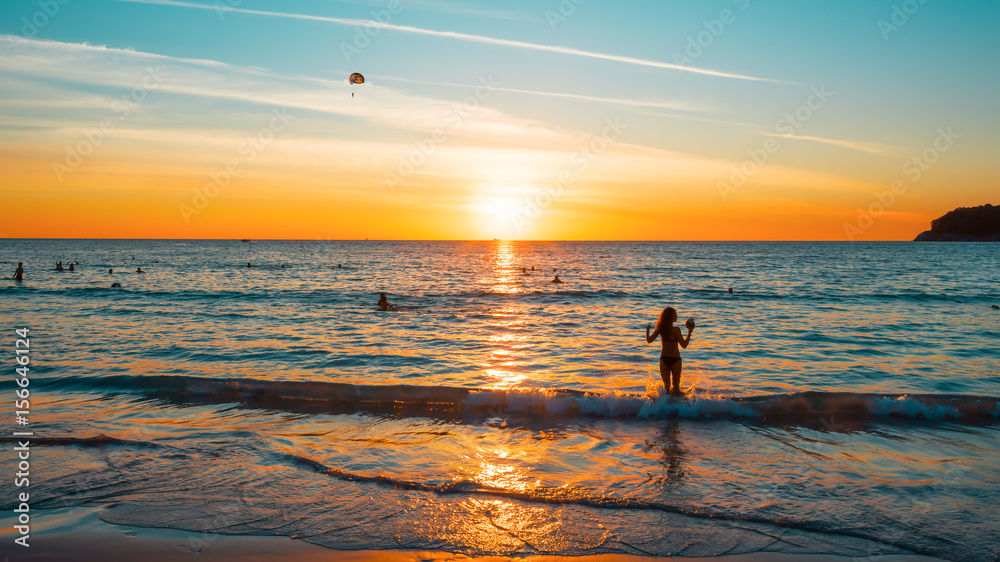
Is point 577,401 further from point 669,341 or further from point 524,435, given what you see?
point 669,341

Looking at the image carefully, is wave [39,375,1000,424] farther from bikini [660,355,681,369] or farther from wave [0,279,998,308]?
wave [0,279,998,308]

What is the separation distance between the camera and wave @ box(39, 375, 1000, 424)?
10086 mm

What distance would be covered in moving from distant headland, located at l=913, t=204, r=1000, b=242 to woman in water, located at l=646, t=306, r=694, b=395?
689ft

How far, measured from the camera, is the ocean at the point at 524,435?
223 inches

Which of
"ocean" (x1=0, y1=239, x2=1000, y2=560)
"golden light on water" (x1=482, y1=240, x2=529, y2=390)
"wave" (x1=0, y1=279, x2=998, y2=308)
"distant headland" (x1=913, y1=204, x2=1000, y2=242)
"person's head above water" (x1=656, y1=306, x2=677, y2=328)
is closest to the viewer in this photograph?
"ocean" (x1=0, y1=239, x2=1000, y2=560)

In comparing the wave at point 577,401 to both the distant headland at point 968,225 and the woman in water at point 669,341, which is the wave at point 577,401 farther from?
the distant headland at point 968,225

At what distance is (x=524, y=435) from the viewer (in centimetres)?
892

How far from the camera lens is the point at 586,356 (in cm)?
1543

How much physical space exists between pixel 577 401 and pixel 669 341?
7.12ft

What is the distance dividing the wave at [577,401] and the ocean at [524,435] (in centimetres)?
4

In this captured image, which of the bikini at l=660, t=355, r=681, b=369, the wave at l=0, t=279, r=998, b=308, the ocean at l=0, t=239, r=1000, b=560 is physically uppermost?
the wave at l=0, t=279, r=998, b=308

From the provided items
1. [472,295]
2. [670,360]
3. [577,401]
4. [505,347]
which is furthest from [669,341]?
[472,295]

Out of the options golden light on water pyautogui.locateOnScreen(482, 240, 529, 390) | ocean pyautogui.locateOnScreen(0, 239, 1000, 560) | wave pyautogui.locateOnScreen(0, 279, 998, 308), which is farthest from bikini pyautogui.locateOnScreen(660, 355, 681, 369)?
wave pyautogui.locateOnScreen(0, 279, 998, 308)

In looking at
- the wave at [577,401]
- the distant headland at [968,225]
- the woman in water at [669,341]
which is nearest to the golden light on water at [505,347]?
the wave at [577,401]
